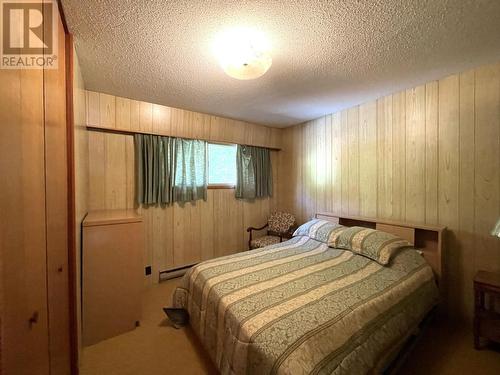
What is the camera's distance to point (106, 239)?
6.45 ft

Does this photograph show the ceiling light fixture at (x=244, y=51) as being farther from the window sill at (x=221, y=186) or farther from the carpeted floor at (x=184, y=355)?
the carpeted floor at (x=184, y=355)

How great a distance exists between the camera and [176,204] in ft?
10.4

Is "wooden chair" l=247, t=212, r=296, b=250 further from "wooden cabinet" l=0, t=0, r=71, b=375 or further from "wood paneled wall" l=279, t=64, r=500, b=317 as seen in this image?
"wooden cabinet" l=0, t=0, r=71, b=375

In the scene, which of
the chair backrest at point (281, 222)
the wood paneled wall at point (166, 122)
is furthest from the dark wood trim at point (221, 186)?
the chair backrest at point (281, 222)

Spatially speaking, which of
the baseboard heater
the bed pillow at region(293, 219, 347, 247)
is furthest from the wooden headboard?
the baseboard heater

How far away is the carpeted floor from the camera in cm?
164

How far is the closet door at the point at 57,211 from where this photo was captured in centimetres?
105

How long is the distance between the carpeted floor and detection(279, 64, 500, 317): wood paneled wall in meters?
0.45

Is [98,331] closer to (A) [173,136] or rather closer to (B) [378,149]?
(A) [173,136]

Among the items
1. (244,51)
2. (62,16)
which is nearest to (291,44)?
(244,51)

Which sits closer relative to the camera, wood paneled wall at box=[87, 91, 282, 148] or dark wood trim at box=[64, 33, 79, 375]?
dark wood trim at box=[64, 33, 79, 375]

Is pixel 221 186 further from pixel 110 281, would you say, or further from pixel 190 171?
pixel 110 281

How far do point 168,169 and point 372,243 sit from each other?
2.59 metres

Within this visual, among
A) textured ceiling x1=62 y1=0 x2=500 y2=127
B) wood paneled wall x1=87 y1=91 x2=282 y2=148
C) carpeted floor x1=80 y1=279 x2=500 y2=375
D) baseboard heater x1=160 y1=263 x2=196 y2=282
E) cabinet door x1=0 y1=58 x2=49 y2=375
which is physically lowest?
carpeted floor x1=80 y1=279 x2=500 y2=375
